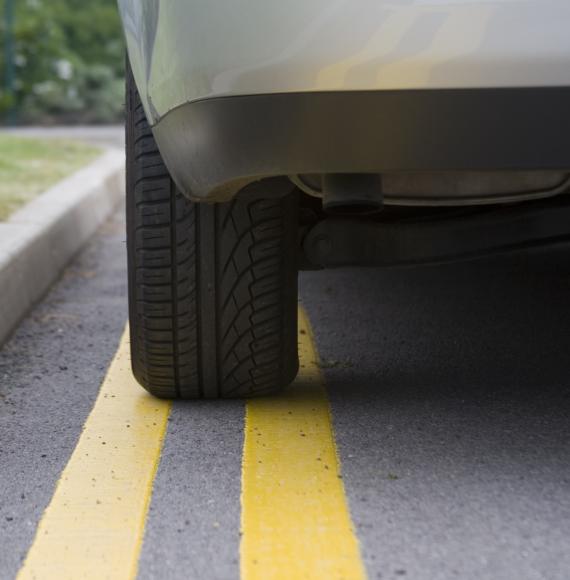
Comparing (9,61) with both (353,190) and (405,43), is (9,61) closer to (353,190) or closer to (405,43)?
(353,190)

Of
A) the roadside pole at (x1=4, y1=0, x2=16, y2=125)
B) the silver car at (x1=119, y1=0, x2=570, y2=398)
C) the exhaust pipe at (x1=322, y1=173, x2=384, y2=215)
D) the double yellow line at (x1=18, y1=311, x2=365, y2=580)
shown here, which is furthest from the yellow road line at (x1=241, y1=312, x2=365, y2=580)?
the roadside pole at (x1=4, y1=0, x2=16, y2=125)

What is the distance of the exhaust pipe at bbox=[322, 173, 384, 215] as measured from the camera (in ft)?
6.85

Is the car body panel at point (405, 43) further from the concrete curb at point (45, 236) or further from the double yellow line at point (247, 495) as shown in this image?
the concrete curb at point (45, 236)

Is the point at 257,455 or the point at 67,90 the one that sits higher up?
the point at 257,455

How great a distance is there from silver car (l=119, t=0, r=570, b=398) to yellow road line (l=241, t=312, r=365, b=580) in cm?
11

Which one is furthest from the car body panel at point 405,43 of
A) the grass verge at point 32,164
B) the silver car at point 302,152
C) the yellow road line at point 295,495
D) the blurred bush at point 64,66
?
the blurred bush at point 64,66

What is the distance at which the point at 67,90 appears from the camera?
1841 cm

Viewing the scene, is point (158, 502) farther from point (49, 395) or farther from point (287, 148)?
point (49, 395)

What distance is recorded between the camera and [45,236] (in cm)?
448

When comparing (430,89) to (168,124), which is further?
(168,124)

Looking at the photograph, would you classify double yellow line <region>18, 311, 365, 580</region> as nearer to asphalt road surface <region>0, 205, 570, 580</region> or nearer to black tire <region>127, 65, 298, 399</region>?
asphalt road surface <region>0, 205, 570, 580</region>

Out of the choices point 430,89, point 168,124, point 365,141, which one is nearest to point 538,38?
point 430,89

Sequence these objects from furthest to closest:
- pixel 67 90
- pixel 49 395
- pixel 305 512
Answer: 1. pixel 67 90
2. pixel 49 395
3. pixel 305 512

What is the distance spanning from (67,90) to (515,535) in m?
17.2
